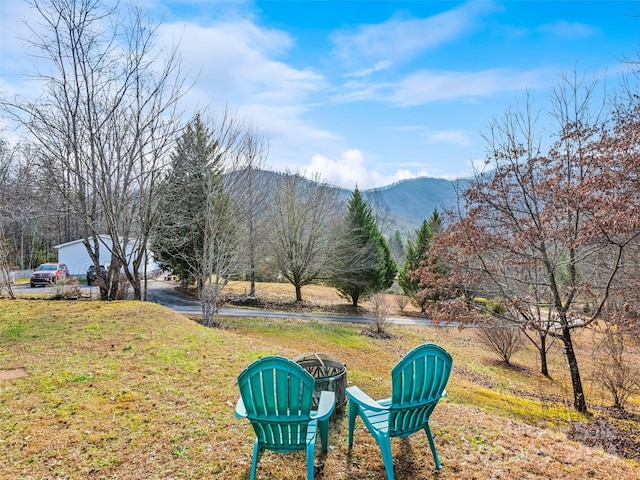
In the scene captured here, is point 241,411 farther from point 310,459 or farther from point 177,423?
point 177,423

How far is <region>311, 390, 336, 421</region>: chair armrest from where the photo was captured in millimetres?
2902

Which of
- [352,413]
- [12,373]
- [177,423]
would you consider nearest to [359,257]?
[12,373]

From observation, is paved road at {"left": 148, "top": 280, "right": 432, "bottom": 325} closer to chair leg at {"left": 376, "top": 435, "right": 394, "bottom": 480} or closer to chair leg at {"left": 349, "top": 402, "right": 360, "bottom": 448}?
chair leg at {"left": 349, "top": 402, "right": 360, "bottom": 448}

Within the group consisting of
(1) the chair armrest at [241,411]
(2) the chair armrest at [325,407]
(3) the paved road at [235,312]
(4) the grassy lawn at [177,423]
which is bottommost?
(3) the paved road at [235,312]

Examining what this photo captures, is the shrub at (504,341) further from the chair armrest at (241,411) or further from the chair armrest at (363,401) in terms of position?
the chair armrest at (241,411)

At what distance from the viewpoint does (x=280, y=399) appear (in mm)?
2711

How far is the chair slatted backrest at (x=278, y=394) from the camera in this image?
8.76ft

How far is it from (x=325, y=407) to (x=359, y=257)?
19.1 metres

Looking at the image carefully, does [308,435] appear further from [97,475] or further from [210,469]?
[97,475]

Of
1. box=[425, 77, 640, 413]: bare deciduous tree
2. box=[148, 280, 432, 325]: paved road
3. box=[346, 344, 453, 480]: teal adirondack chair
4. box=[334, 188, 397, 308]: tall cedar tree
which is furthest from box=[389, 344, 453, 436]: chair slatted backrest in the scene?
box=[334, 188, 397, 308]: tall cedar tree

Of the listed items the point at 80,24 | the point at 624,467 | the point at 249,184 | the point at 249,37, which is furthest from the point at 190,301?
the point at 624,467

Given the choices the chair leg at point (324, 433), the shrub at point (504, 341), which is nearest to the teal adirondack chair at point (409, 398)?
the chair leg at point (324, 433)

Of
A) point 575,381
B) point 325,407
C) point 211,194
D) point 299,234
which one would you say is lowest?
point 575,381

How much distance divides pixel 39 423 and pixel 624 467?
595cm
